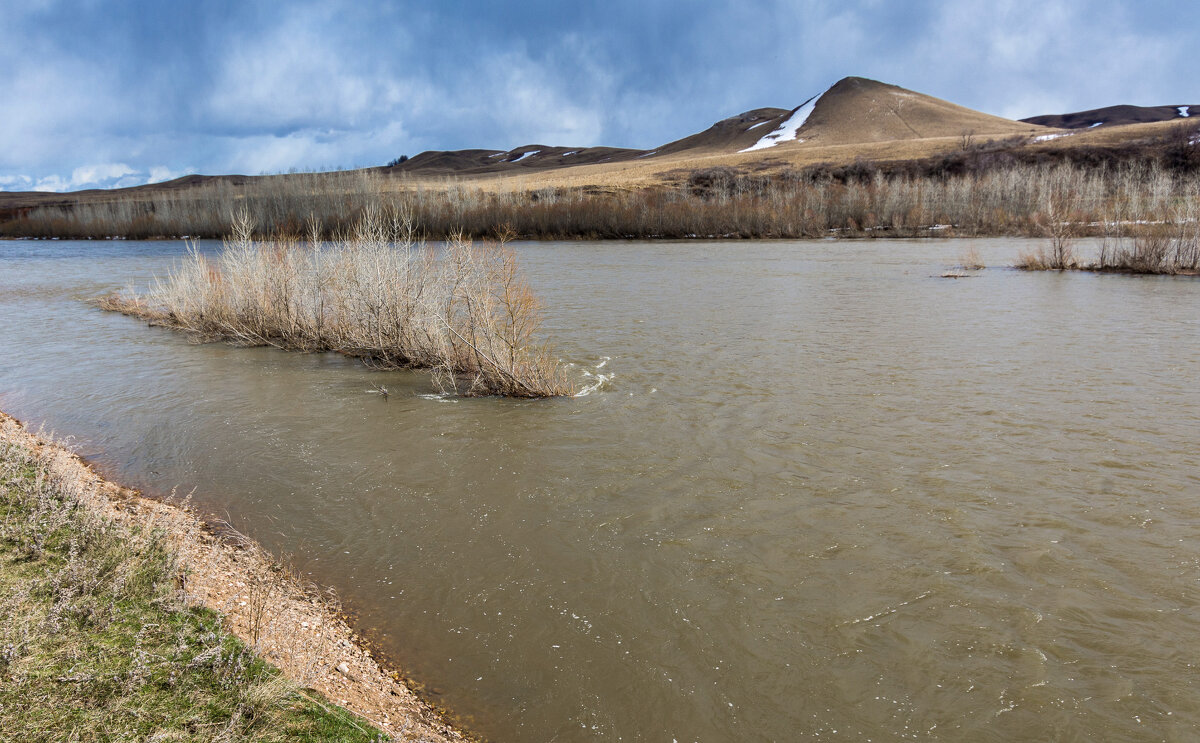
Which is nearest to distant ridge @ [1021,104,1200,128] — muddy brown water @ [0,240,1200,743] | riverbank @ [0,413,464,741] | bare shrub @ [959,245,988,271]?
bare shrub @ [959,245,988,271]

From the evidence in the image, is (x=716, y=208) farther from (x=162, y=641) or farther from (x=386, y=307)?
(x=162, y=641)

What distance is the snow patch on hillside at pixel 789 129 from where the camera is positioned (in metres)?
115

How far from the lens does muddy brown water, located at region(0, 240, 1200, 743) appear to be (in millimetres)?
4281

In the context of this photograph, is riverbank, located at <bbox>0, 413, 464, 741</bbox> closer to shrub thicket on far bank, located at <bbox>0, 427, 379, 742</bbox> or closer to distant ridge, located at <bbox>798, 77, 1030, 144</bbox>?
shrub thicket on far bank, located at <bbox>0, 427, 379, 742</bbox>

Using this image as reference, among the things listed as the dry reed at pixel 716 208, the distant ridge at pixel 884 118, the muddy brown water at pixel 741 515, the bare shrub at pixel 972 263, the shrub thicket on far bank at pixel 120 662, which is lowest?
the muddy brown water at pixel 741 515

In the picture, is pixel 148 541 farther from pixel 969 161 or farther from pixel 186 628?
pixel 969 161

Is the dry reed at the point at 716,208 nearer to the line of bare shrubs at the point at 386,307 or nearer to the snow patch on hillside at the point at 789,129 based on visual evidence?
the line of bare shrubs at the point at 386,307

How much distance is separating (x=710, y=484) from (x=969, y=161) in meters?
69.5

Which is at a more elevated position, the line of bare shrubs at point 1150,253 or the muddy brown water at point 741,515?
the line of bare shrubs at point 1150,253

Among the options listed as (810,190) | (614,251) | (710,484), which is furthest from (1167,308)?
(810,190)

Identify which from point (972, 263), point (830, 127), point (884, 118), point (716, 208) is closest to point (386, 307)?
point (972, 263)

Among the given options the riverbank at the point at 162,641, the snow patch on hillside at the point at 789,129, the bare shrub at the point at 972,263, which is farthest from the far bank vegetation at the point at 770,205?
the snow patch on hillside at the point at 789,129

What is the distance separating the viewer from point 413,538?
20.9 ft

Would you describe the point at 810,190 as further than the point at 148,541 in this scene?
Yes
